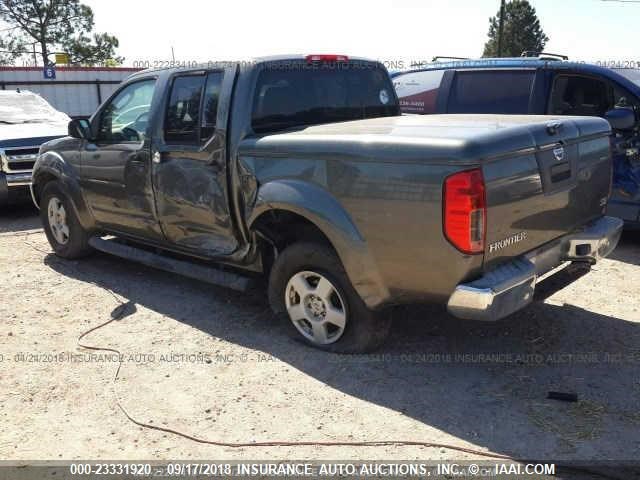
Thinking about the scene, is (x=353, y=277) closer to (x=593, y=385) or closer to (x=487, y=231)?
(x=487, y=231)

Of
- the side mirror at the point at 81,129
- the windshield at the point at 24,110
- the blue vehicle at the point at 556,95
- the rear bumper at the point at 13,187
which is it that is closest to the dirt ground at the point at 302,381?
the blue vehicle at the point at 556,95

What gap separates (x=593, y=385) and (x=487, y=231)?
125cm

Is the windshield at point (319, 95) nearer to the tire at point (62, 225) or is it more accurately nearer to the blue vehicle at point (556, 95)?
the blue vehicle at point (556, 95)

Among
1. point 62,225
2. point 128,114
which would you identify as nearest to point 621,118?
point 128,114

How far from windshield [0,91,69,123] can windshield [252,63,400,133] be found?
7116mm

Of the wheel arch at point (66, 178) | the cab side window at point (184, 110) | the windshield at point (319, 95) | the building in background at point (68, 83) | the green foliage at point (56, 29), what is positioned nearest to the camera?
the windshield at point (319, 95)

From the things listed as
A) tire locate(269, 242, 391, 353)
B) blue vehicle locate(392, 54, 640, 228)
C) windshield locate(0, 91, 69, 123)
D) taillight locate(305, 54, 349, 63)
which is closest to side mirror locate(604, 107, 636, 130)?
blue vehicle locate(392, 54, 640, 228)

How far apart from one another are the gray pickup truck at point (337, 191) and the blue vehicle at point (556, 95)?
2.02m

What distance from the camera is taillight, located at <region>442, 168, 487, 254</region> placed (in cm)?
317

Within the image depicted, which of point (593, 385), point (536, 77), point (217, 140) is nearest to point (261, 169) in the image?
point (217, 140)

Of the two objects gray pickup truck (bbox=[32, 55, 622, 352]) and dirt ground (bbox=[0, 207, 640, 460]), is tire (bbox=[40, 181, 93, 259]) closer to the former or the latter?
gray pickup truck (bbox=[32, 55, 622, 352])

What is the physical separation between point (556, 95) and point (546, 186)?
3450 millimetres

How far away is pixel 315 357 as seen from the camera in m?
4.18

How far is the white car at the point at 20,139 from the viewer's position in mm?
8805
